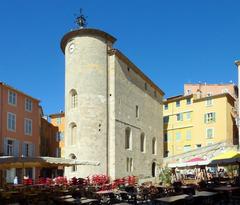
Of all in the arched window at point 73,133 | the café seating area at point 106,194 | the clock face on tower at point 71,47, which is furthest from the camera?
the clock face on tower at point 71,47

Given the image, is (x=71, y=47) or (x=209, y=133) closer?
(x=71, y=47)

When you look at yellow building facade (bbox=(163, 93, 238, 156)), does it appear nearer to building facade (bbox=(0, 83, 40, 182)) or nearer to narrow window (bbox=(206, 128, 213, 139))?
narrow window (bbox=(206, 128, 213, 139))

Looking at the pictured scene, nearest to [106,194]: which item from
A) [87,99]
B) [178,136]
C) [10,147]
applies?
[87,99]

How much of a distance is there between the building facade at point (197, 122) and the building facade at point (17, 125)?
23374mm

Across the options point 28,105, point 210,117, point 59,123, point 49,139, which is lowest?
point 49,139

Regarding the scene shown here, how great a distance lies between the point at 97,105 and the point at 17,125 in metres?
10.00

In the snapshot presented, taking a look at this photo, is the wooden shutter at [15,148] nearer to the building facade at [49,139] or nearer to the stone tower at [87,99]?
the stone tower at [87,99]

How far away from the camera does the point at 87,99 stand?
127 ft

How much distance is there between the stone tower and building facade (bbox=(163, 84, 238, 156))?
840 inches

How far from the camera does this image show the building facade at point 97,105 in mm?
38281

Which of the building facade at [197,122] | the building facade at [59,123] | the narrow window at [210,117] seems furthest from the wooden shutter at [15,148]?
the narrow window at [210,117]

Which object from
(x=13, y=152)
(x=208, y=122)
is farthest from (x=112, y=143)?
(x=208, y=122)

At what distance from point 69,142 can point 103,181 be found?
13.0 m

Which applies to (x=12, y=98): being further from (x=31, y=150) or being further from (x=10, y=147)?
(x=31, y=150)
